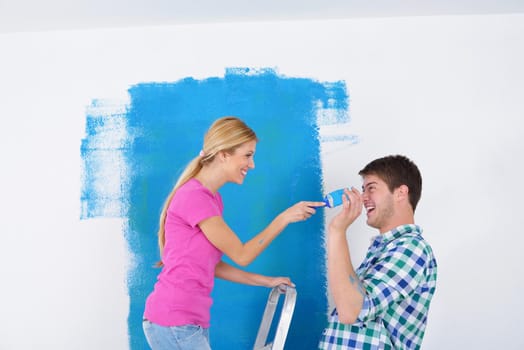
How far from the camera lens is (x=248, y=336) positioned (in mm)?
2045

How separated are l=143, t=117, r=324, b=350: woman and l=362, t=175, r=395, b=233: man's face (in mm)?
214

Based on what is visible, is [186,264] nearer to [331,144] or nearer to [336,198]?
[336,198]

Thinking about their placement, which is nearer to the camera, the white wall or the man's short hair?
the man's short hair

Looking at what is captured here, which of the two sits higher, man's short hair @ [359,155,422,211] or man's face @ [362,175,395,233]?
man's short hair @ [359,155,422,211]

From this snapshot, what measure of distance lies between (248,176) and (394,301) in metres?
1.04

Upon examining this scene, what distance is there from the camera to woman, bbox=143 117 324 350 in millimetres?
1367

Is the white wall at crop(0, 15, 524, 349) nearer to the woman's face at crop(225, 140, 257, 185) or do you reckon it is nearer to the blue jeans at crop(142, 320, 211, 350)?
the woman's face at crop(225, 140, 257, 185)

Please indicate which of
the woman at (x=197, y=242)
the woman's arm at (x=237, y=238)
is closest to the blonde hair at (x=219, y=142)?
the woman at (x=197, y=242)

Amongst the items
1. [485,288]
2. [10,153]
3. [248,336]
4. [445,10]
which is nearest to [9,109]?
[10,153]

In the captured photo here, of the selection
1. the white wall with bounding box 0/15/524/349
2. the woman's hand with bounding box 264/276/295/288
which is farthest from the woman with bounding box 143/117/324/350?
the white wall with bounding box 0/15/524/349

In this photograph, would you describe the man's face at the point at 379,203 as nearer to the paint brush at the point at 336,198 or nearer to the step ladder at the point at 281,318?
the paint brush at the point at 336,198

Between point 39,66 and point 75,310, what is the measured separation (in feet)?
3.94

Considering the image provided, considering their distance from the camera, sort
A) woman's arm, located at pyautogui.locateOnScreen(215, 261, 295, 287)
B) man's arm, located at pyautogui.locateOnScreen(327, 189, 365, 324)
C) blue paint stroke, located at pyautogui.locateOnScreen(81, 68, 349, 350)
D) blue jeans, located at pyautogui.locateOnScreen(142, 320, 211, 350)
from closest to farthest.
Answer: man's arm, located at pyautogui.locateOnScreen(327, 189, 365, 324) < blue jeans, located at pyautogui.locateOnScreen(142, 320, 211, 350) < woman's arm, located at pyautogui.locateOnScreen(215, 261, 295, 287) < blue paint stroke, located at pyautogui.locateOnScreen(81, 68, 349, 350)

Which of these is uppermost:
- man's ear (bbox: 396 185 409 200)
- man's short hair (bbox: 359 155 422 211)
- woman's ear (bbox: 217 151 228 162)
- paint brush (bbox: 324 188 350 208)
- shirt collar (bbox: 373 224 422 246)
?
woman's ear (bbox: 217 151 228 162)
